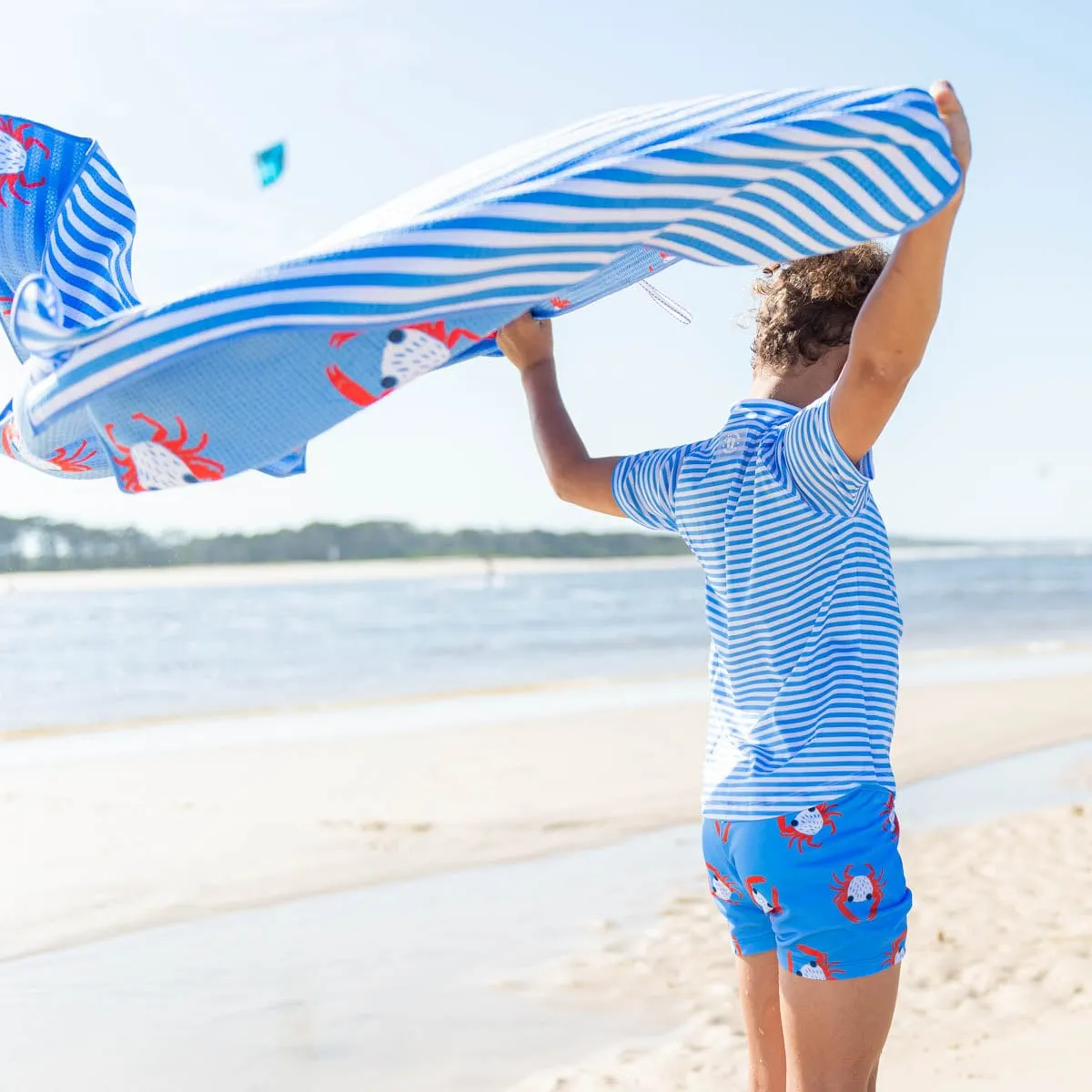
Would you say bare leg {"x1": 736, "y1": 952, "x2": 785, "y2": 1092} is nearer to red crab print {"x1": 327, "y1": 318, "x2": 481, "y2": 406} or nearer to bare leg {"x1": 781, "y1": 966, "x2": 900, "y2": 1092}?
bare leg {"x1": 781, "y1": 966, "x2": 900, "y2": 1092}

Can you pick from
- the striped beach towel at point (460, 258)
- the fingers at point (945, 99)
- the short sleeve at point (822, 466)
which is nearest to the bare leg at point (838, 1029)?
the short sleeve at point (822, 466)

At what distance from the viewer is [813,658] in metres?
1.66

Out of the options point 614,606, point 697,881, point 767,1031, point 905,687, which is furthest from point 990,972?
point 614,606

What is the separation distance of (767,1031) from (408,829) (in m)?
5.04

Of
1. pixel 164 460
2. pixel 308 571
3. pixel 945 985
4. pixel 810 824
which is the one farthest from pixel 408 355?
pixel 308 571

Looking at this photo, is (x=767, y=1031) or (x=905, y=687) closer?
(x=767, y=1031)

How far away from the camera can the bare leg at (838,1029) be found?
1598mm

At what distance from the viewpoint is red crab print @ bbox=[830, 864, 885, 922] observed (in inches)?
63.1

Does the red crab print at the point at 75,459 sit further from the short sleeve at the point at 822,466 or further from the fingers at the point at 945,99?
the fingers at the point at 945,99

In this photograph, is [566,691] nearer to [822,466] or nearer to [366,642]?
[366,642]

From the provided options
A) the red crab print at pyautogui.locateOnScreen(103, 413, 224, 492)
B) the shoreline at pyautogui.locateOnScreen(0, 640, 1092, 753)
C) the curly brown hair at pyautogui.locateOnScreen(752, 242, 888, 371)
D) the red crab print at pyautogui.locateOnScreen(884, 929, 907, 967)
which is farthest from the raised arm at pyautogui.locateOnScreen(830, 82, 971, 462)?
the shoreline at pyautogui.locateOnScreen(0, 640, 1092, 753)

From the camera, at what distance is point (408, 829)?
666cm

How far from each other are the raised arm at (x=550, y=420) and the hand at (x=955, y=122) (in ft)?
2.77

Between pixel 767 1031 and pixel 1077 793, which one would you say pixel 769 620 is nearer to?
pixel 767 1031
